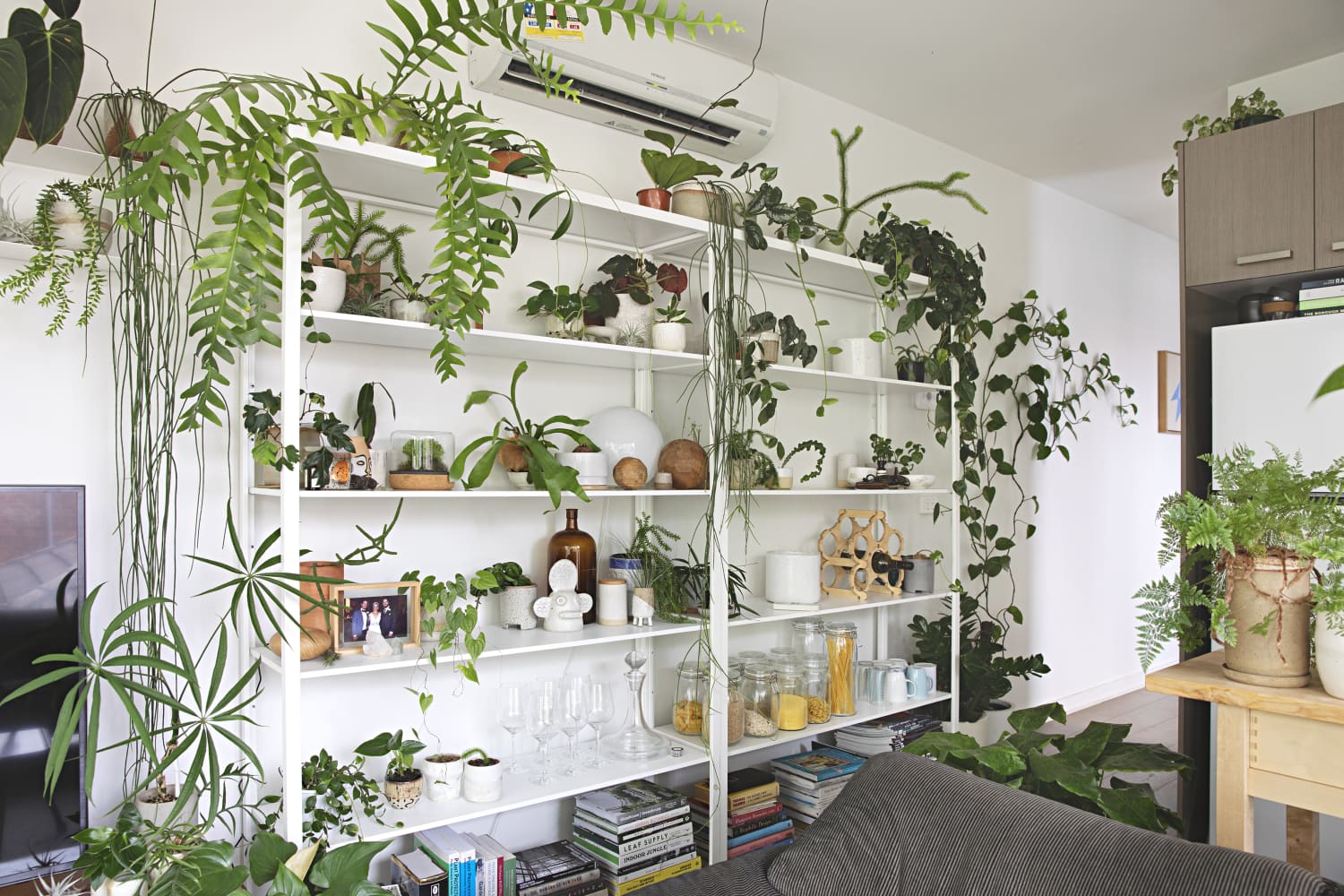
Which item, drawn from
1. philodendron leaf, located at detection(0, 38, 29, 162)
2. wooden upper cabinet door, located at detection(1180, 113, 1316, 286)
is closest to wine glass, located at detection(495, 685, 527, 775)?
philodendron leaf, located at detection(0, 38, 29, 162)

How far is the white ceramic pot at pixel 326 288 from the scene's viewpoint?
2.12 metres

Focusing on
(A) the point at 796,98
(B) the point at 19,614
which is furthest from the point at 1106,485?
(B) the point at 19,614

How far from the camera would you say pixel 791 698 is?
2.95 m

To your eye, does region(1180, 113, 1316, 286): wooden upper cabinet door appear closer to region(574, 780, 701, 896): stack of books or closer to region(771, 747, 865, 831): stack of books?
region(771, 747, 865, 831): stack of books

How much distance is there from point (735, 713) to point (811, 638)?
43 centimetres

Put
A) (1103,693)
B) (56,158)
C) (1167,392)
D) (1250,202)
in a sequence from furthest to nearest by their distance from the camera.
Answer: (1167,392), (1103,693), (1250,202), (56,158)

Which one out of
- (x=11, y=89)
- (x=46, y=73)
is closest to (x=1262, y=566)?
(x=11, y=89)

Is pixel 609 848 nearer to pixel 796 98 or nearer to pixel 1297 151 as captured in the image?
pixel 796 98

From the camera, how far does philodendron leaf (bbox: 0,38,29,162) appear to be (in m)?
1.29

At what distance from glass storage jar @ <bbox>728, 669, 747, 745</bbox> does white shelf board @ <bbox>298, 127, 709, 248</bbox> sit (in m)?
1.37

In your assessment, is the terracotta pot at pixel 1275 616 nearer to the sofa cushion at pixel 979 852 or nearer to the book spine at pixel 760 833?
the sofa cushion at pixel 979 852

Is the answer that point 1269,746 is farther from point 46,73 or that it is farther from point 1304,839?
point 46,73

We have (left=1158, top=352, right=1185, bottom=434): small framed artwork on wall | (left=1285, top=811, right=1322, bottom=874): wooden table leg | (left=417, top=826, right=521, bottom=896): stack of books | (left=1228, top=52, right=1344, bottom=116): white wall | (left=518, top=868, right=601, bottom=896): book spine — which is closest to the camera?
(left=1285, top=811, right=1322, bottom=874): wooden table leg

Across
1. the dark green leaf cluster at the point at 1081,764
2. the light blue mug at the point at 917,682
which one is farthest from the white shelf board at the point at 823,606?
the dark green leaf cluster at the point at 1081,764
